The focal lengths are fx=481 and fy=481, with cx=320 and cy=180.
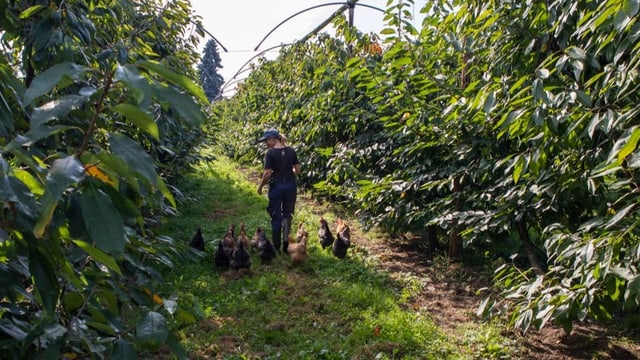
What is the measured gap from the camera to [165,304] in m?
1.38

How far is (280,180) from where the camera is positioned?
6441 mm

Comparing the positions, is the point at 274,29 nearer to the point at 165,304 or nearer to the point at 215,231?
the point at 215,231

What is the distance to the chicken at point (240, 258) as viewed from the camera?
5.62 meters

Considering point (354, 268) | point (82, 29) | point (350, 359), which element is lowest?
point (350, 359)

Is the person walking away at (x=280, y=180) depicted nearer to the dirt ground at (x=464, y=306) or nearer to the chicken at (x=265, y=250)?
the chicken at (x=265, y=250)

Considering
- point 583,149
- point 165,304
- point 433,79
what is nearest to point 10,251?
point 165,304

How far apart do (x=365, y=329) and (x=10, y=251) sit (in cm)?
343

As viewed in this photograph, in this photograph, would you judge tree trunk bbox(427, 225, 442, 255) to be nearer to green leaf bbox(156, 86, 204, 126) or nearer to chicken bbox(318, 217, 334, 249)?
chicken bbox(318, 217, 334, 249)

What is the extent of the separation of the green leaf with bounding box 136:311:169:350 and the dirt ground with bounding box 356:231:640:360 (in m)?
3.26

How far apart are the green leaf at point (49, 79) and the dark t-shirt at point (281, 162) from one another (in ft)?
18.0

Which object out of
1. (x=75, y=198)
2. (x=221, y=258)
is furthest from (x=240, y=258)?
(x=75, y=198)

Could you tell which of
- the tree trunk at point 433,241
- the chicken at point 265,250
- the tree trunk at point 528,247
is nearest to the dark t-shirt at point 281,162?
the chicken at point 265,250

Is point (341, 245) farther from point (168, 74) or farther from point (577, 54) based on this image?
point (168, 74)

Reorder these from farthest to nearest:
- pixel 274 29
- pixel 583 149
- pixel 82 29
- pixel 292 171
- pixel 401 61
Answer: pixel 274 29 < pixel 292 171 < pixel 401 61 < pixel 583 149 < pixel 82 29
